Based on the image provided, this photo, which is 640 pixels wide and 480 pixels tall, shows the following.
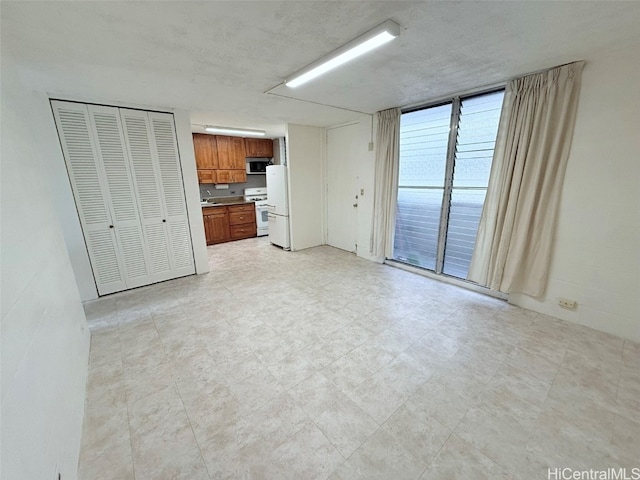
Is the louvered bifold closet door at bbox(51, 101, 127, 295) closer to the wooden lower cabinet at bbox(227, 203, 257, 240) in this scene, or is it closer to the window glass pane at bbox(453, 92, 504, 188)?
the wooden lower cabinet at bbox(227, 203, 257, 240)

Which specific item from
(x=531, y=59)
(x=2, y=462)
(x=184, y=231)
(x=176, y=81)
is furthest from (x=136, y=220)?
(x=531, y=59)

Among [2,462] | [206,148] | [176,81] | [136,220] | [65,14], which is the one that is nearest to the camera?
[2,462]

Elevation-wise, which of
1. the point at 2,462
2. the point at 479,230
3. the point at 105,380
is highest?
the point at 479,230

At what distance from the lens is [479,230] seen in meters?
3.05

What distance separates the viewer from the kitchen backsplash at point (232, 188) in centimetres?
613

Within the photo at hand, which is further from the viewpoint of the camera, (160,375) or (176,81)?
(176,81)

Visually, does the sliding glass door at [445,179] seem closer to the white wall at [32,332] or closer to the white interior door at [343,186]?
the white interior door at [343,186]

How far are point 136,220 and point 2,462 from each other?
3.25m

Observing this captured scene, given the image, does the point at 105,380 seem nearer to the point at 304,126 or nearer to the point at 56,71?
the point at 56,71

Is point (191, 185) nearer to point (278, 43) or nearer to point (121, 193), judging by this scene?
point (121, 193)

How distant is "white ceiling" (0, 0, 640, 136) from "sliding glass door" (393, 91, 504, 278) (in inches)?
16.8

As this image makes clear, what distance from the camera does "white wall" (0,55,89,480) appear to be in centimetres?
92

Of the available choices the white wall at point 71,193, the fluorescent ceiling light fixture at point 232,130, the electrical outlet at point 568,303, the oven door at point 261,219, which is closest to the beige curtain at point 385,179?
the electrical outlet at point 568,303

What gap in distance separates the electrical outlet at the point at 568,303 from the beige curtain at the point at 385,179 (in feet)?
6.93
